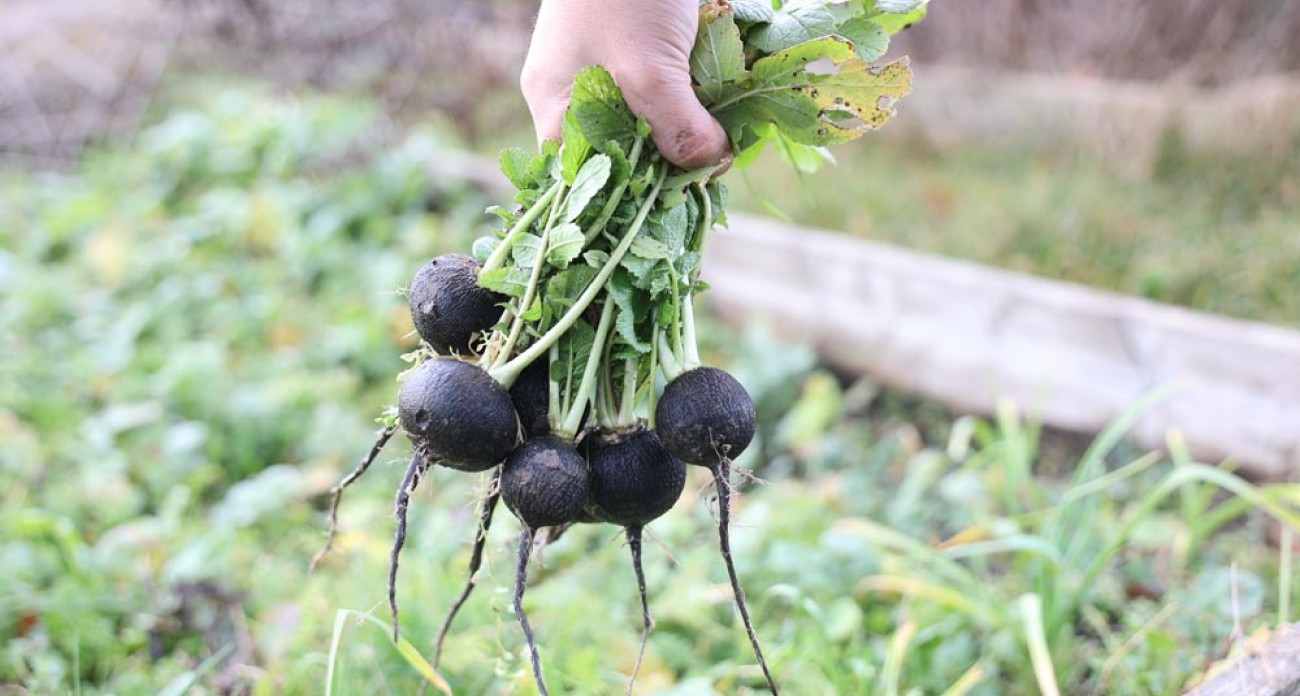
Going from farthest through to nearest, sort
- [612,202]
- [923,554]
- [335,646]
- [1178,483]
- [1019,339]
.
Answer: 1. [1019,339]
2. [923,554]
3. [1178,483]
4. [335,646]
5. [612,202]

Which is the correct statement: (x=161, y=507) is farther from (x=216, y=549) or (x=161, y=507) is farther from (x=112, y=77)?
(x=112, y=77)

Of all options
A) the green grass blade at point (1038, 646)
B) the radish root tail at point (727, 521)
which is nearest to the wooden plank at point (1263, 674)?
the green grass blade at point (1038, 646)

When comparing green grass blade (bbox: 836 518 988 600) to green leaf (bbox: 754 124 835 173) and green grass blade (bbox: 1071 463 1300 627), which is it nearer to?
green grass blade (bbox: 1071 463 1300 627)

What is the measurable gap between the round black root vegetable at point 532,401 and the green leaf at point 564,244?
14 centimetres

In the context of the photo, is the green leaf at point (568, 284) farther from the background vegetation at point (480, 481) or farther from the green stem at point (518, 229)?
the background vegetation at point (480, 481)

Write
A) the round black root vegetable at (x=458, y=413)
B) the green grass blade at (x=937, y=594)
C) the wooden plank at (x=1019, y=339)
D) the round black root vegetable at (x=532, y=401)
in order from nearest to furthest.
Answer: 1. the round black root vegetable at (x=458, y=413)
2. the round black root vegetable at (x=532, y=401)
3. the green grass blade at (x=937, y=594)
4. the wooden plank at (x=1019, y=339)

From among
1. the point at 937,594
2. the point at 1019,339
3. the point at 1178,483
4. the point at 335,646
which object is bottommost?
the point at 1019,339

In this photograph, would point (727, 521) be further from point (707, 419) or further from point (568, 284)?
point (568, 284)

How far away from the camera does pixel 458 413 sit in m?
1.11

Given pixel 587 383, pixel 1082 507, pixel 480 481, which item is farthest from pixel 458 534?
pixel 1082 507

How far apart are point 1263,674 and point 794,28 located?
109 cm

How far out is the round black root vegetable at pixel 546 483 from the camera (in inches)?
44.1

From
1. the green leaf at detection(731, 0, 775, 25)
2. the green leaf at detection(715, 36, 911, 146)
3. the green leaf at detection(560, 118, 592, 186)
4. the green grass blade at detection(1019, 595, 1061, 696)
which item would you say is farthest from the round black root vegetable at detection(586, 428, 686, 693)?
the green grass blade at detection(1019, 595, 1061, 696)

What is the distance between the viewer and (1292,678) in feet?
4.53
